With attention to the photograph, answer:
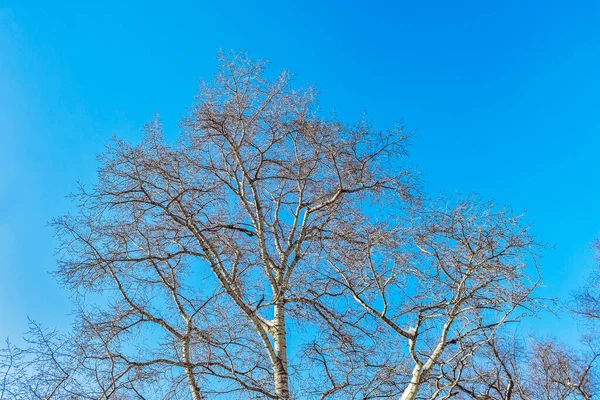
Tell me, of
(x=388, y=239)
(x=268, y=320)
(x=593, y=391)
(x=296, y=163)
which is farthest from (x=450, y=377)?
(x=593, y=391)

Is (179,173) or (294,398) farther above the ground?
(179,173)

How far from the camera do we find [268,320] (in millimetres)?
7926

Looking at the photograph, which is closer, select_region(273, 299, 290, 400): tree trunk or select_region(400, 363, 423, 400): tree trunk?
select_region(400, 363, 423, 400): tree trunk

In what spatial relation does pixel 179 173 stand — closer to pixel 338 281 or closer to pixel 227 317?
pixel 227 317

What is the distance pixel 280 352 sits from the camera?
24.7ft

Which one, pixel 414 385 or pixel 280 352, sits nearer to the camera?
pixel 414 385

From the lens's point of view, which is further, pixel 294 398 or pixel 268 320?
pixel 268 320

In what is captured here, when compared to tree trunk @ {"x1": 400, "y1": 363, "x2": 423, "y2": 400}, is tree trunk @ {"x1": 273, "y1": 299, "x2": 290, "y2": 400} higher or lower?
higher

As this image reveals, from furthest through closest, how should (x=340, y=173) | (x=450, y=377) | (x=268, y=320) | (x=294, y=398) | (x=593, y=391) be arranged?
(x=593, y=391) < (x=340, y=173) < (x=268, y=320) < (x=450, y=377) < (x=294, y=398)

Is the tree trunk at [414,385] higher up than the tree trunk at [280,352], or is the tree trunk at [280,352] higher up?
the tree trunk at [280,352]

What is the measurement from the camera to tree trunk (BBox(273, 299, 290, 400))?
687cm

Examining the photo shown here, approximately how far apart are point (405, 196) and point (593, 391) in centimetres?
727

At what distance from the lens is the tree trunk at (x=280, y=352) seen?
270 inches

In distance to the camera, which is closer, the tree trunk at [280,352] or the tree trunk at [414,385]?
the tree trunk at [414,385]
